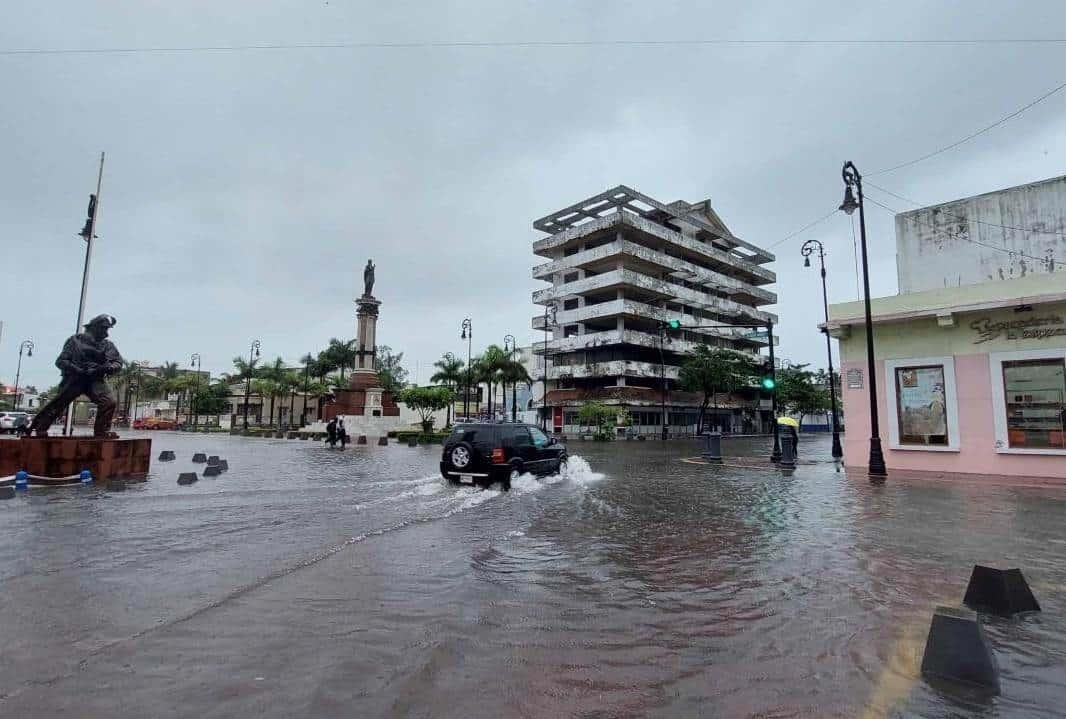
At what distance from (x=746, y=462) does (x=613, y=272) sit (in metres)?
38.8

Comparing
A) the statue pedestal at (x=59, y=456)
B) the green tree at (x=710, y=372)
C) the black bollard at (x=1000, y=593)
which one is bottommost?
the black bollard at (x=1000, y=593)

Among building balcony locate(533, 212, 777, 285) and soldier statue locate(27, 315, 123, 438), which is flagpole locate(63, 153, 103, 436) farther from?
building balcony locate(533, 212, 777, 285)

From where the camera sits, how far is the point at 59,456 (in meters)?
14.0

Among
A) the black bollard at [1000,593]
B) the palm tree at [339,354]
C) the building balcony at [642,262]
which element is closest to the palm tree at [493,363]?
the building balcony at [642,262]

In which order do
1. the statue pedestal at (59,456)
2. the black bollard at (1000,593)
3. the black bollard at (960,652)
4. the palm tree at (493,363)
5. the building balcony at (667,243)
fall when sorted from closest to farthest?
the black bollard at (960,652), the black bollard at (1000,593), the statue pedestal at (59,456), the palm tree at (493,363), the building balcony at (667,243)

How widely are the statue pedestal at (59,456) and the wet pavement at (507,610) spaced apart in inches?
167

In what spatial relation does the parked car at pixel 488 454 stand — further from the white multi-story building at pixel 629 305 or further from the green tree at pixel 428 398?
the white multi-story building at pixel 629 305

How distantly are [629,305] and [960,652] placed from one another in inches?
2210

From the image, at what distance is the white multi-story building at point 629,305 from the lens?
59.8 meters

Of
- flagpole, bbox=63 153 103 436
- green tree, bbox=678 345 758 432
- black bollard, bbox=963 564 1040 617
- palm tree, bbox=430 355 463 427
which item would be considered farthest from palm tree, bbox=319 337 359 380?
black bollard, bbox=963 564 1040 617

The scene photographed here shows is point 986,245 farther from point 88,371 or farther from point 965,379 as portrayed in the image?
point 88,371

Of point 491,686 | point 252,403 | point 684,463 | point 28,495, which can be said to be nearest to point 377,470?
point 28,495

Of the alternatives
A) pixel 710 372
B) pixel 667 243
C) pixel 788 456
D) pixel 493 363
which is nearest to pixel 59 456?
pixel 788 456

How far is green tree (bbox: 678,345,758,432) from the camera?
58.5m
